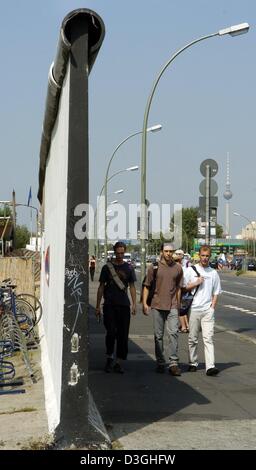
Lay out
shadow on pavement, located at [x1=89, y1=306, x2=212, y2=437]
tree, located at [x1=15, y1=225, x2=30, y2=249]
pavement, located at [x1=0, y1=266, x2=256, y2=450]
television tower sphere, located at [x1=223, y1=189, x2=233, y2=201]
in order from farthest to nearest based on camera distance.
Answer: television tower sphere, located at [x1=223, y1=189, x2=233, y2=201]
tree, located at [x1=15, y1=225, x2=30, y2=249]
shadow on pavement, located at [x1=89, y1=306, x2=212, y2=437]
pavement, located at [x1=0, y1=266, x2=256, y2=450]

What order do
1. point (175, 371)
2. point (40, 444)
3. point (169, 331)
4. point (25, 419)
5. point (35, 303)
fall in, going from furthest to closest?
point (35, 303) < point (169, 331) < point (175, 371) < point (25, 419) < point (40, 444)

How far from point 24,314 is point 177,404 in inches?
231

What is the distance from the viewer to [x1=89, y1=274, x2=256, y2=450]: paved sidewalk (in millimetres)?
6125

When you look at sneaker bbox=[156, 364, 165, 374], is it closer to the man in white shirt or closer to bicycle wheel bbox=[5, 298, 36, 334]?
the man in white shirt

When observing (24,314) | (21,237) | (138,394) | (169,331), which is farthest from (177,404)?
(21,237)

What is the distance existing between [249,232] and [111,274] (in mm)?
183799

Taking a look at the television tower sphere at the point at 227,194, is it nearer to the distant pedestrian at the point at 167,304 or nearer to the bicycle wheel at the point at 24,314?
the bicycle wheel at the point at 24,314

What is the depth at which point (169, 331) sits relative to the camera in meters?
9.44

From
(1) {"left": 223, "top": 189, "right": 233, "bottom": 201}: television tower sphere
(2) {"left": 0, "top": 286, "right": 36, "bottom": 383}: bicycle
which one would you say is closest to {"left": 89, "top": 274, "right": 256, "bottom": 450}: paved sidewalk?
(2) {"left": 0, "top": 286, "right": 36, "bottom": 383}: bicycle

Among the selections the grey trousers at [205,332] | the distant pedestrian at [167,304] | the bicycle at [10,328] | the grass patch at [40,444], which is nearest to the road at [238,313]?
the grey trousers at [205,332]

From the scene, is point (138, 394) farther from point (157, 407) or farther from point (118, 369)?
point (118, 369)

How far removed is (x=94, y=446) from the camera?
223 inches

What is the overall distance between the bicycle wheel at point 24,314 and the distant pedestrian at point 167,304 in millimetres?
3254
